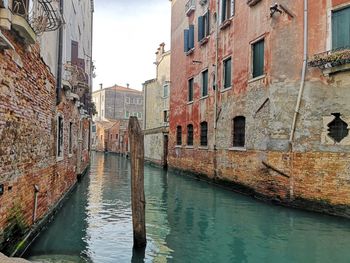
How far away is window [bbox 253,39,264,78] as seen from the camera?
1073 cm

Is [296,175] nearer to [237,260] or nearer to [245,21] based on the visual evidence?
[237,260]

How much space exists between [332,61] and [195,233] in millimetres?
4636

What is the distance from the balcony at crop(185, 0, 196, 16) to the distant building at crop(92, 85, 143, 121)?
117ft

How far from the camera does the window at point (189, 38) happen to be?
1716 centimetres

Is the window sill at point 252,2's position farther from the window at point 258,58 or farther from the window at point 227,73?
the window at point 227,73

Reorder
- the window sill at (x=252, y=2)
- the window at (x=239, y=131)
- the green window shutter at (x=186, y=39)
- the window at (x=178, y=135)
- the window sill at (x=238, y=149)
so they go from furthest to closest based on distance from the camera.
Result: the window at (x=178, y=135), the green window shutter at (x=186, y=39), the window at (x=239, y=131), the window sill at (x=238, y=149), the window sill at (x=252, y=2)

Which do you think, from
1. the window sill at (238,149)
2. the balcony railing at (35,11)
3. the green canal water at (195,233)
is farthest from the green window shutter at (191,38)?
the balcony railing at (35,11)

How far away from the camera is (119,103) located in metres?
53.8

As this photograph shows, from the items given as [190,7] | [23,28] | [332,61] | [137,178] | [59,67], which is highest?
[190,7]

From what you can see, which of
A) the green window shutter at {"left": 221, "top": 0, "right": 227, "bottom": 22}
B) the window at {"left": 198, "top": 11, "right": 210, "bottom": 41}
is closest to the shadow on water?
the green window shutter at {"left": 221, "top": 0, "right": 227, "bottom": 22}

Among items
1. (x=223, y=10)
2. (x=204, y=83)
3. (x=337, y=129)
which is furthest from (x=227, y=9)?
(x=337, y=129)

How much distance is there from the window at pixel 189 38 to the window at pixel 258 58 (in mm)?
6318

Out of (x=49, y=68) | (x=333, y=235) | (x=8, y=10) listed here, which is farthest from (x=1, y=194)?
(x=333, y=235)

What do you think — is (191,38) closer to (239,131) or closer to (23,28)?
(239,131)
